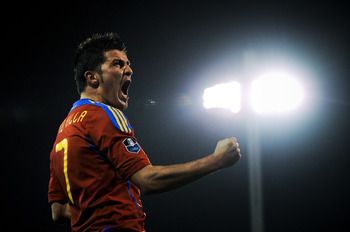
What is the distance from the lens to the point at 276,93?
4.36 m

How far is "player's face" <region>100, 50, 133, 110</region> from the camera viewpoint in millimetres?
1171

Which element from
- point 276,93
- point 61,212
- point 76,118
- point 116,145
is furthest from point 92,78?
point 276,93

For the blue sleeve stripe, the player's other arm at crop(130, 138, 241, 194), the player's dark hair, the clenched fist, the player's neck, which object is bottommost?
the player's other arm at crop(130, 138, 241, 194)

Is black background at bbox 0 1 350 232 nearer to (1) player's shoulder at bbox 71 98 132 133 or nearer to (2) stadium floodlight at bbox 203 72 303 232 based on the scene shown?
(2) stadium floodlight at bbox 203 72 303 232

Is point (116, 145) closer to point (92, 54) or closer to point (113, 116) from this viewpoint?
point (113, 116)

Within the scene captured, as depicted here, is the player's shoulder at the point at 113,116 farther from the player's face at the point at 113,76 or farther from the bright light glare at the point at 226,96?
the bright light glare at the point at 226,96

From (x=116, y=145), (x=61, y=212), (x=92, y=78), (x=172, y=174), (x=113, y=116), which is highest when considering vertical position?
(x=92, y=78)

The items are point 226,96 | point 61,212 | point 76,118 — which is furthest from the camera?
point 226,96

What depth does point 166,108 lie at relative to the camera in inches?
226

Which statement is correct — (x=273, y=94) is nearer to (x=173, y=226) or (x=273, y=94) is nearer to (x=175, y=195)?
(x=175, y=195)

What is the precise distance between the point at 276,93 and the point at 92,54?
3.90 m

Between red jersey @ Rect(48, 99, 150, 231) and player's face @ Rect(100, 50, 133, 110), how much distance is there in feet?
0.86

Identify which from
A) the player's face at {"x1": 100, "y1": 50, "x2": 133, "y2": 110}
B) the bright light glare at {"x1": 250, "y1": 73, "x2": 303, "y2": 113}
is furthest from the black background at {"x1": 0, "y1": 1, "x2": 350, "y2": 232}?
the player's face at {"x1": 100, "y1": 50, "x2": 133, "y2": 110}

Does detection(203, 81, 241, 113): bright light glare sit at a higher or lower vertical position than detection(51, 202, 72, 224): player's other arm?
higher
